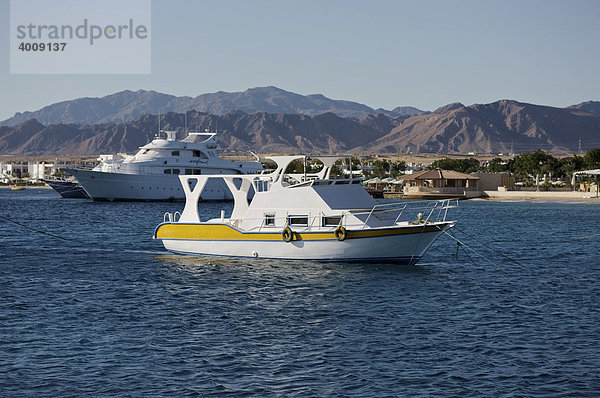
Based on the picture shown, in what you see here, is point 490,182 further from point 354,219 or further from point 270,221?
point 354,219

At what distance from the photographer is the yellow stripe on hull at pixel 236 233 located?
97.6 feet

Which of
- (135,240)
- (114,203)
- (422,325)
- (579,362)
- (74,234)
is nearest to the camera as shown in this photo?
(579,362)

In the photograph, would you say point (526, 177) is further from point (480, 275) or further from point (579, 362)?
point (579, 362)

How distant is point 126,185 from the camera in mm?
102938

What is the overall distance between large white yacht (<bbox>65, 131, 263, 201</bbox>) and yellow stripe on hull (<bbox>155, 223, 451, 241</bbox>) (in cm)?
6816

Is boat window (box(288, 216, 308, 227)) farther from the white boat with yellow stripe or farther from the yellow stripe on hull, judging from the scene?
the yellow stripe on hull

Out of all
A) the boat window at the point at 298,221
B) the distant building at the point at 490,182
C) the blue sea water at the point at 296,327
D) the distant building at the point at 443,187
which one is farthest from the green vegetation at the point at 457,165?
the boat window at the point at 298,221

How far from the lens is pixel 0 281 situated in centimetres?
2864

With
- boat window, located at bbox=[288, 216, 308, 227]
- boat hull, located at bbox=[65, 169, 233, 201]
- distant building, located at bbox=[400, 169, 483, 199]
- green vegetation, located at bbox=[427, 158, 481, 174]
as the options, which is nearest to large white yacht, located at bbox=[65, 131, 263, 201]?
boat hull, located at bbox=[65, 169, 233, 201]

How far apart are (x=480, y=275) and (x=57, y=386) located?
67.2ft

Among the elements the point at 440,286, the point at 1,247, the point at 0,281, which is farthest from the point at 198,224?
the point at 1,247

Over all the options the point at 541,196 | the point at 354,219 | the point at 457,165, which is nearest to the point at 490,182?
the point at 541,196

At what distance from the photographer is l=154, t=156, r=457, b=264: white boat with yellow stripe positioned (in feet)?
98.7

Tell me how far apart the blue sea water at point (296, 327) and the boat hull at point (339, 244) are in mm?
584
